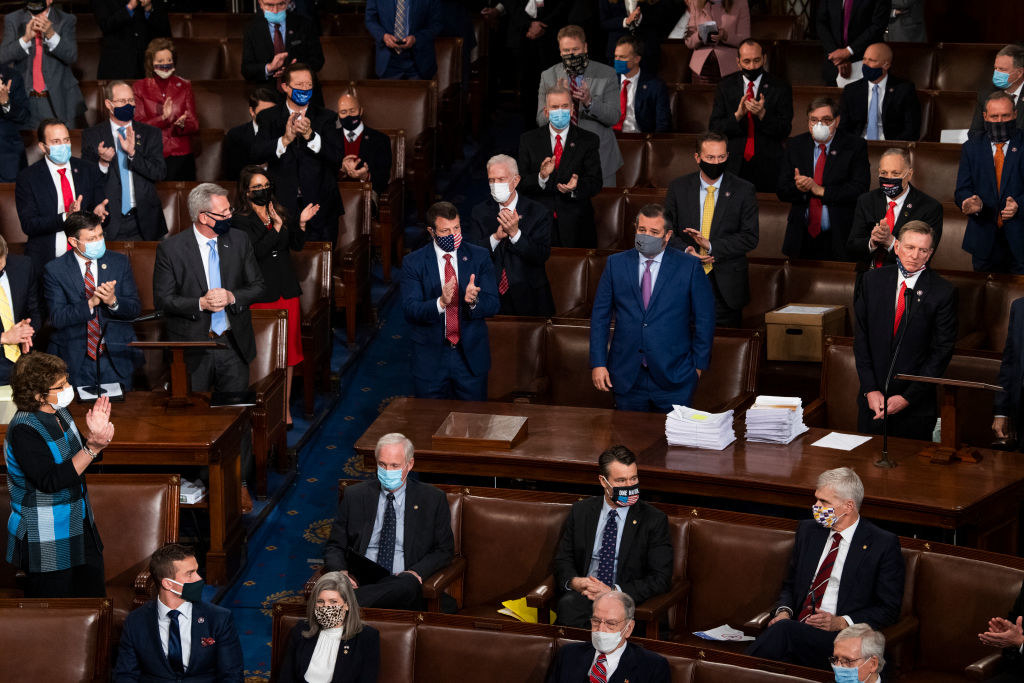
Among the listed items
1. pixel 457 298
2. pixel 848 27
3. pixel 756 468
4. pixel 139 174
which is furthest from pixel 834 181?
pixel 139 174

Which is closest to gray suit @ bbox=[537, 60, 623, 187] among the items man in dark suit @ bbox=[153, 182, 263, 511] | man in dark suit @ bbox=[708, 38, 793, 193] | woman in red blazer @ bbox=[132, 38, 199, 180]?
man in dark suit @ bbox=[708, 38, 793, 193]

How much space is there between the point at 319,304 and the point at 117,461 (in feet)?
5.79

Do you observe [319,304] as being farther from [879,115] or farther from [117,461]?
[879,115]

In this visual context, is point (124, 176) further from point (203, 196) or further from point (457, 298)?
point (457, 298)

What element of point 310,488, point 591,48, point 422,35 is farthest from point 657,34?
point 310,488

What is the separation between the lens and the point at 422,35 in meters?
9.26

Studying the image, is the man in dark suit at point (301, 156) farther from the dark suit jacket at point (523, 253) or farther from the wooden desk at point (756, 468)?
the wooden desk at point (756, 468)

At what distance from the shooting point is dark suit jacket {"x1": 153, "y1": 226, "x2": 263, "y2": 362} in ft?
19.9

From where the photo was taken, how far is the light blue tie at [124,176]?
7137 mm

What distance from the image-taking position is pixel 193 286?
20.1 feet

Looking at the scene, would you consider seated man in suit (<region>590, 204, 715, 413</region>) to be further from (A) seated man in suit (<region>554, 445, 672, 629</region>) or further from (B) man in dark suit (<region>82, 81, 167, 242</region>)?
(B) man in dark suit (<region>82, 81, 167, 242</region>)

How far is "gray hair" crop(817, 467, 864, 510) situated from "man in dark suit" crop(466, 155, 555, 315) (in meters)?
2.14

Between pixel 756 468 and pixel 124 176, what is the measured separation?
12.4ft

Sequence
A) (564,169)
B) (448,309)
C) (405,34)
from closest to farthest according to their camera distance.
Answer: (448,309) < (564,169) < (405,34)
